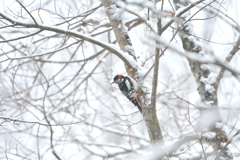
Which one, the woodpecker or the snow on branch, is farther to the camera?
the woodpecker

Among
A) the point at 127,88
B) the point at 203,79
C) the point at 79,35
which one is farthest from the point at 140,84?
the point at 203,79

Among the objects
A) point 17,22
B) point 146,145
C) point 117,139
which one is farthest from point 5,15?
point 117,139

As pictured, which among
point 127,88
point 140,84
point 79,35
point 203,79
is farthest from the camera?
point 203,79

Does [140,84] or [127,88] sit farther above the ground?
[127,88]

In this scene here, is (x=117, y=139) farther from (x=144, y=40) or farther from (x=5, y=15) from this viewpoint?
(x=5, y=15)

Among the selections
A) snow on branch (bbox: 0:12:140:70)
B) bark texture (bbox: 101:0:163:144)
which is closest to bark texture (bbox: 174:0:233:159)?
bark texture (bbox: 101:0:163:144)

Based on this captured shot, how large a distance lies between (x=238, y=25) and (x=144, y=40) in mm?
1293

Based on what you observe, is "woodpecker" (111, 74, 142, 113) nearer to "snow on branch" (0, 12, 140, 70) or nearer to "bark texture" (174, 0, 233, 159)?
"snow on branch" (0, 12, 140, 70)

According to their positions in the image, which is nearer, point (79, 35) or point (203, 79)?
point (79, 35)

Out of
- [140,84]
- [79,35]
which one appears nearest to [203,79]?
[140,84]

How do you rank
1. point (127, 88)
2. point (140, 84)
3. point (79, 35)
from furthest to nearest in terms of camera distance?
point (127, 88) < point (140, 84) < point (79, 35)

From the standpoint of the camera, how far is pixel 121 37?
3.11m

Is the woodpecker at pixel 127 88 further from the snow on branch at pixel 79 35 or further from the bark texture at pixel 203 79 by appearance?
the bark texture at pixel 203 79

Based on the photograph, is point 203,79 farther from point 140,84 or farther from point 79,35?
point 79,35
